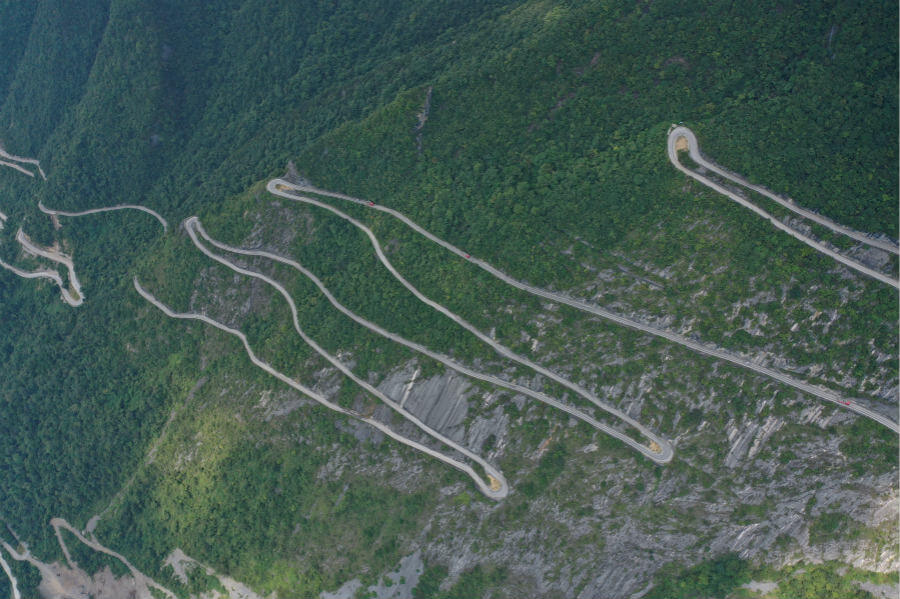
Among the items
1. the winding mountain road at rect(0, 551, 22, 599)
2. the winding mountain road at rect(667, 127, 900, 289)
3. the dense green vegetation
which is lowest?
the dense green vegetation

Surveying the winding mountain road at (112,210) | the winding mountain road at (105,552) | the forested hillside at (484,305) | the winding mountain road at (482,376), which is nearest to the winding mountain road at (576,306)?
the forested hillside at (484,305)

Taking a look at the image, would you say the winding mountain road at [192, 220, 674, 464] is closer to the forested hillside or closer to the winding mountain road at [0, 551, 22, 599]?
the forested hillside

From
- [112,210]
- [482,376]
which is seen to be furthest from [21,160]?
[482,376]

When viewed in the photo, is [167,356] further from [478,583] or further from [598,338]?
[598,338]

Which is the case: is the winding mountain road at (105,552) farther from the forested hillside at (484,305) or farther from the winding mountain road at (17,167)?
the winding mountain road at (17,167)

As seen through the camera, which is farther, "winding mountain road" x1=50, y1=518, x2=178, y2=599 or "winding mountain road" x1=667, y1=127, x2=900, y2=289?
"winding mountain road" x1=50, y1=518, x2=178, y2=599

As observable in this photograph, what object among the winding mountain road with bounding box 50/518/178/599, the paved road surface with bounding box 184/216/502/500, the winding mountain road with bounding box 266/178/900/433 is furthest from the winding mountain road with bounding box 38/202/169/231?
the winding mountain road with bounding box 50/518/178/599

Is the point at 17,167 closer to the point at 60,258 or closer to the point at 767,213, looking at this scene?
the point at 60,258
